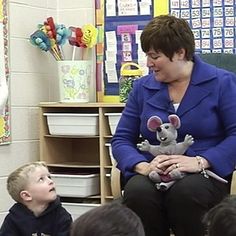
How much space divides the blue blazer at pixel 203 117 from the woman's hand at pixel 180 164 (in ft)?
0.16

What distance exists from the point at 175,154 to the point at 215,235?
1029mm

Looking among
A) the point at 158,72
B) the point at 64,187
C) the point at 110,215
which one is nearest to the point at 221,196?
the point at 158,72

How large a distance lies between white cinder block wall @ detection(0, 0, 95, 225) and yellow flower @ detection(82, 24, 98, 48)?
16 centimetres

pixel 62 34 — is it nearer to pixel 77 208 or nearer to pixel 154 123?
pixel 77 208

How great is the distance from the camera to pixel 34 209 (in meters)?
2.29

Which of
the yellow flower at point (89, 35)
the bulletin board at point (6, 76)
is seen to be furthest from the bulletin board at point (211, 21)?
the bulletin board at point (6, 76)

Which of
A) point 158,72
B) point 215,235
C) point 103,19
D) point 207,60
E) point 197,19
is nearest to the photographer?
point 215,235

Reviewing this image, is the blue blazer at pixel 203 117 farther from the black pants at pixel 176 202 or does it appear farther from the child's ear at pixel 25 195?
the child's ear at pixel 25 195

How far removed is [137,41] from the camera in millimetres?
3348

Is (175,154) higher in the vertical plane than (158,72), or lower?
lower

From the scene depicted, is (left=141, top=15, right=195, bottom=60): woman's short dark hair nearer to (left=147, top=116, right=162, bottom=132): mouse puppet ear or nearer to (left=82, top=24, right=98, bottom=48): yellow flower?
(left=147, top=116, right=162, bottom=132): mouse puppet ear

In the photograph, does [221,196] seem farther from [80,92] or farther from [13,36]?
[13,36]

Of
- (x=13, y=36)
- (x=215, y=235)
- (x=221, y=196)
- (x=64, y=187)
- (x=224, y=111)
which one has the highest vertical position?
(x=13, y=36)

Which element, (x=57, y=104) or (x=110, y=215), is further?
(x=57, y=104)
